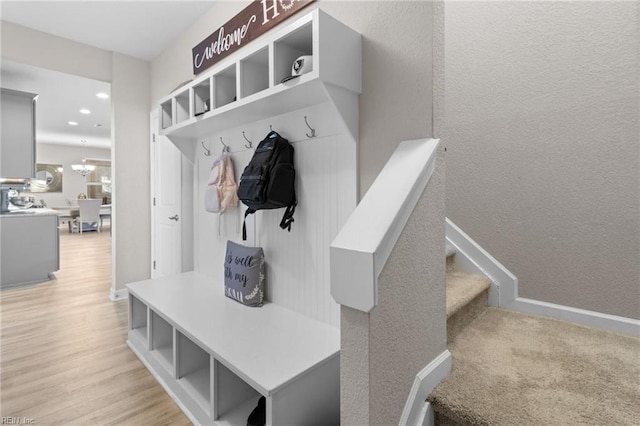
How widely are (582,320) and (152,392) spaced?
7.97 feet

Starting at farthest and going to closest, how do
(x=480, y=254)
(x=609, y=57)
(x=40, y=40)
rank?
(x=40, y=40) → (x=480, y=254) → (x=609, y=57)

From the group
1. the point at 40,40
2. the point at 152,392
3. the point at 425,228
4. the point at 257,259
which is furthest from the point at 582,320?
the point at 40,40

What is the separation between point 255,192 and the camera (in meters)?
1.68

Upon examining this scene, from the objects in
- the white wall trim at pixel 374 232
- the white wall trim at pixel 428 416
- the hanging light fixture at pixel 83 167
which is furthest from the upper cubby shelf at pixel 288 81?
the hanging light fixture at pixel 83 167

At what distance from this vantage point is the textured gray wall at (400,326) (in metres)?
0.87

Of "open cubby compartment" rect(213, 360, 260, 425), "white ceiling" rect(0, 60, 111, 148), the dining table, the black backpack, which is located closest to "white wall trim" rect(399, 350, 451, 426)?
"open cubby compartment" rect(213, 360, 260, 425)

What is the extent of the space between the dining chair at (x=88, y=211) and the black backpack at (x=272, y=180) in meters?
8.58

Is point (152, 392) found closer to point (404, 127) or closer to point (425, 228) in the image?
point (425, 228)

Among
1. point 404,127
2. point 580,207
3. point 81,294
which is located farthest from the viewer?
point 81,294

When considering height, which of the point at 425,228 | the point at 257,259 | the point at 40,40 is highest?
the point at 40,40

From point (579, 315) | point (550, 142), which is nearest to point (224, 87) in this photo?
point (550, 142)

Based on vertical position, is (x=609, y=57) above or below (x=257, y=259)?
above

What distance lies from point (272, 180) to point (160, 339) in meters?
1.49

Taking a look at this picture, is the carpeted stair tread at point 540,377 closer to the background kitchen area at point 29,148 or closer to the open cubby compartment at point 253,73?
the open cubby compartment at point 253,73
